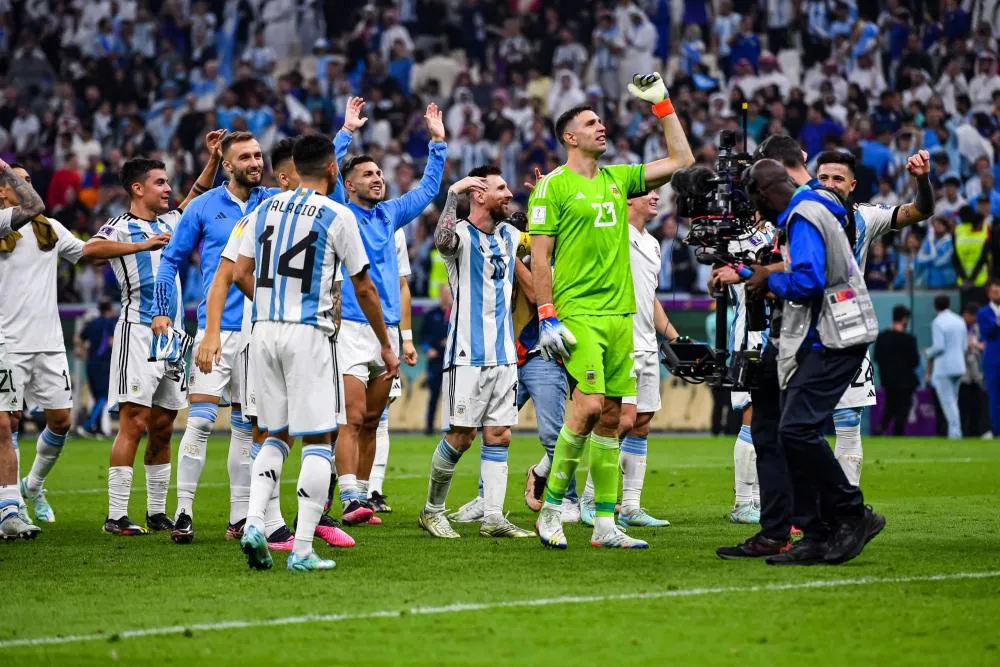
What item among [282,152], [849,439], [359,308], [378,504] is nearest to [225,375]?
[359,308]

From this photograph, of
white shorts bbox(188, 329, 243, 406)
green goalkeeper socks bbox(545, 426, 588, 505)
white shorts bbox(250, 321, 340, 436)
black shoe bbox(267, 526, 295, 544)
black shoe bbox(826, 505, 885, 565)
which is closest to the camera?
white shorts bbox(250, 321, 340, 436)

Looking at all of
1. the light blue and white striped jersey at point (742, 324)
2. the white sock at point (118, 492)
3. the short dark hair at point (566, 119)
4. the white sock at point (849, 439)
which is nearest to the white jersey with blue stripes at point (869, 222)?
the light blue and white striped jersey at point (742, 324)

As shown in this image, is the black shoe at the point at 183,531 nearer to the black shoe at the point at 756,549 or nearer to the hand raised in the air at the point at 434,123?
the hand raised in the air at the point at 434,123

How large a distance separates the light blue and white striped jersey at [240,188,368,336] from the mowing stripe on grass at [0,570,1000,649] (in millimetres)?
2020

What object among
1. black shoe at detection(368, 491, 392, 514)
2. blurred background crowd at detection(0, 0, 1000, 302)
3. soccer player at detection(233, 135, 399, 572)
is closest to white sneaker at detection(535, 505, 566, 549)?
soccer player at detection(233, 135, 399, 572)

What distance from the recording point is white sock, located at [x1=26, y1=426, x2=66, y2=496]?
1195cm

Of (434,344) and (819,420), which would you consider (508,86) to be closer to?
(434,344)

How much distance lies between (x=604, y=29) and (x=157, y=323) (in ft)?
68.9

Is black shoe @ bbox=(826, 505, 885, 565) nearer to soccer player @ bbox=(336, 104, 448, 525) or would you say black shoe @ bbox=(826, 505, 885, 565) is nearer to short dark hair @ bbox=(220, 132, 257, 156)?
soccer player @ bbox=(336, 104, 448, 525)

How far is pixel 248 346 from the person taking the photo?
9734 millimetres

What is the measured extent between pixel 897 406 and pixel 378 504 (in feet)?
45.1

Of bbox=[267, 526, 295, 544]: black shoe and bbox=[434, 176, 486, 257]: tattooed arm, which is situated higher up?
bbox=[434, 176, 486, 257]: tattooed arm

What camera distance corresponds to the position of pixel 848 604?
715 cm

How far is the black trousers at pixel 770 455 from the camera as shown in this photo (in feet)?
29.8
